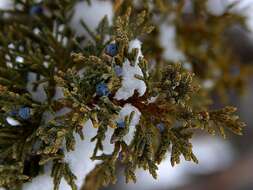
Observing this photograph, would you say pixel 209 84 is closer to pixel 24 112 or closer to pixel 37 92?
pixel 37 92

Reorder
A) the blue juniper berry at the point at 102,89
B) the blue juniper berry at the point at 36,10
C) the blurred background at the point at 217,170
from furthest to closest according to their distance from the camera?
1. the blurred background at the point at 217,170
2. the blue juniper berry at the point at 36,10
3. the blue juniper berry at the point at 102,89

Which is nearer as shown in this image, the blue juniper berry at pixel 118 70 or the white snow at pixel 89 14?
the blue juniper berry at pixel 118 70

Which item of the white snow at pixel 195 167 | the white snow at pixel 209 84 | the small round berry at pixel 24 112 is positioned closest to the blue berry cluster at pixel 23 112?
the small round berry at pixel 24 112

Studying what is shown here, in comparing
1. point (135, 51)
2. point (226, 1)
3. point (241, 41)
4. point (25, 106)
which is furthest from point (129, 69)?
point (241, 41)

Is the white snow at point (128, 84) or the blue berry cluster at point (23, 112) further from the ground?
the white snow at point (128, 84)

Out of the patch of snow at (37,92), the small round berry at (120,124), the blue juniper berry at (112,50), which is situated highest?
the blue juniper berry at (112,50)

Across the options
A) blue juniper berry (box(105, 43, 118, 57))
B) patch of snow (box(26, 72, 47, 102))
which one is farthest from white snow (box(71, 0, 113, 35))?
blue juniper berry (box(105, 43, 118, 57))

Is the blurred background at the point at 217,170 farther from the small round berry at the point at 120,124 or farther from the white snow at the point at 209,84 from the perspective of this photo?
the small round berry at the point at 120,124

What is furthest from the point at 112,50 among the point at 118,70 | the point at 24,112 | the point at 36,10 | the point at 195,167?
the point at 195,167
